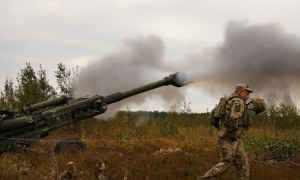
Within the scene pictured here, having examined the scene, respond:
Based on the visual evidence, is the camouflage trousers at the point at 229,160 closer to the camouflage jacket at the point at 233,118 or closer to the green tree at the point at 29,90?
the camouflage jacket at the point at 233,118

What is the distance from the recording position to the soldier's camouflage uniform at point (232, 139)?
5781 millimetres

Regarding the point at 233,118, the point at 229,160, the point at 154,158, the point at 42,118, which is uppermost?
the point at 233,118

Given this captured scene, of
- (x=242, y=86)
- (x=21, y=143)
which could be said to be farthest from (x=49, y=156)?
(x=242, y=86)

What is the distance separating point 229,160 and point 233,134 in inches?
20.8

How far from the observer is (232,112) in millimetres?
5785

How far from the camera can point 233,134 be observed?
5.95 metres

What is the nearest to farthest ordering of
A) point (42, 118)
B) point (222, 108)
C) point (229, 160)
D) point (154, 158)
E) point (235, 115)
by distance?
1. point (235, 115)
2. point (229, 160)
3. point (222, 108)
4. point (154, 158)
5. point (42, 118)

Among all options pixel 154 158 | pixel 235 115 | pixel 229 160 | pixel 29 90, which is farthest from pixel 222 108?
pixel 29 90

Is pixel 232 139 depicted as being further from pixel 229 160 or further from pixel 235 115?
pixel 235 115

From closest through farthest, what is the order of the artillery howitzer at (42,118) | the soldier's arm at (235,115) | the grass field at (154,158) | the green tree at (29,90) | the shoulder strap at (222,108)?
the soldier's arm at (235,115), the shoulder strap at (222,108), the grass field at (154,158), the artillery howitzer at (42,118), the green tree at (29,90)

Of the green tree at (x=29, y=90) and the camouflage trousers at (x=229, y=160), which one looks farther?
the green tree at (x=29, y=90)

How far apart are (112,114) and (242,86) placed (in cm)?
1034

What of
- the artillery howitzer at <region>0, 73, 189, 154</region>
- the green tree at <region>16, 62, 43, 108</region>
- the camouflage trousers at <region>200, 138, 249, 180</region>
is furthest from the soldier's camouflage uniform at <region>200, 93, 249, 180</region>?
the green tree at <region>16, 62, 43, 108</region>

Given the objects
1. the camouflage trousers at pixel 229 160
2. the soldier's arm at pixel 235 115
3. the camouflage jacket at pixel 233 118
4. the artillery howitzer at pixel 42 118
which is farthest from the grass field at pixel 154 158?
the soldier's arm at pixel 235 115
